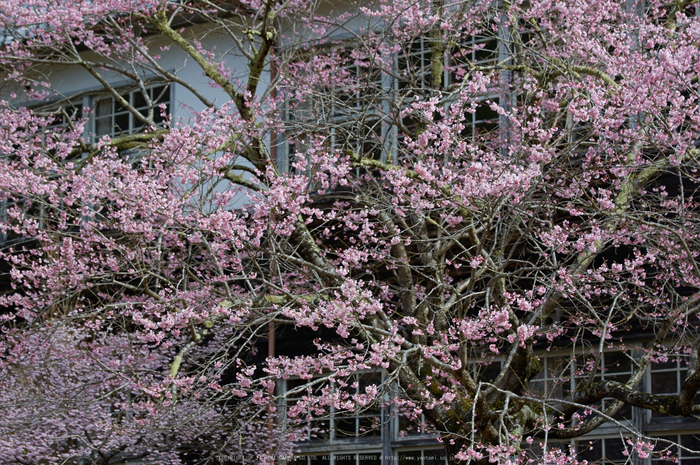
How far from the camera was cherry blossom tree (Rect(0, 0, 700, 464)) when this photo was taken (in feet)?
21.3

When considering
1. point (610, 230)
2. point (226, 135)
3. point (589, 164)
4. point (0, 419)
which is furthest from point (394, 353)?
point (0, 419)

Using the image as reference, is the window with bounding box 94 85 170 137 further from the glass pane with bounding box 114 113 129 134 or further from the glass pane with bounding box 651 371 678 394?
the glass pane with bounding box 651 371 678 394

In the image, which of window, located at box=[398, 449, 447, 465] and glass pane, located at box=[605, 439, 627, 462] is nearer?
glass pane, located at box=[605, 439, 627, 462]

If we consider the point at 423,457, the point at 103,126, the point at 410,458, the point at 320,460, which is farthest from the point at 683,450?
the point at 103,126

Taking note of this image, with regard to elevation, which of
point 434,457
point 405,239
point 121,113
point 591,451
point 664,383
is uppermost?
point 121,113

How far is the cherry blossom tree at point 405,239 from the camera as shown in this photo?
6.50m

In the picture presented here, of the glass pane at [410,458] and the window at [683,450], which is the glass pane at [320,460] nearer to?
the glass pane at [410,458]

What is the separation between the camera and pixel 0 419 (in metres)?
8.95

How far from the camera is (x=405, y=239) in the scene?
290 inches

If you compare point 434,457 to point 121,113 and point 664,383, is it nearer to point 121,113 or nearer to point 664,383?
point 664,383

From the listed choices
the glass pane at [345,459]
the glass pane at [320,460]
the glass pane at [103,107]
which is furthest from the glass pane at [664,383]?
the glass pane at [103,107]

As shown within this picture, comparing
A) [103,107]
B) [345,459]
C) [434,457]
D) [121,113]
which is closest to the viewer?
[434,457]

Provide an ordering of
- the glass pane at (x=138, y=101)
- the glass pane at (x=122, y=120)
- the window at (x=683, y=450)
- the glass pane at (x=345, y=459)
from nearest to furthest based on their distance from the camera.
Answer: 1. the window at (x=683, y=450)
2. the glass pane at (x=345, y=459)
3. the glass pane at (x=122, y=120)
4. the glass pane at (x=138, y=101)

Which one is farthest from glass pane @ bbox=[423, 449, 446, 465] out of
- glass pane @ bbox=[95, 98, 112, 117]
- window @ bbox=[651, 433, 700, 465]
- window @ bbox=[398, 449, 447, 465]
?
glass pane @ bbox=[95, 98, 112, 117]
